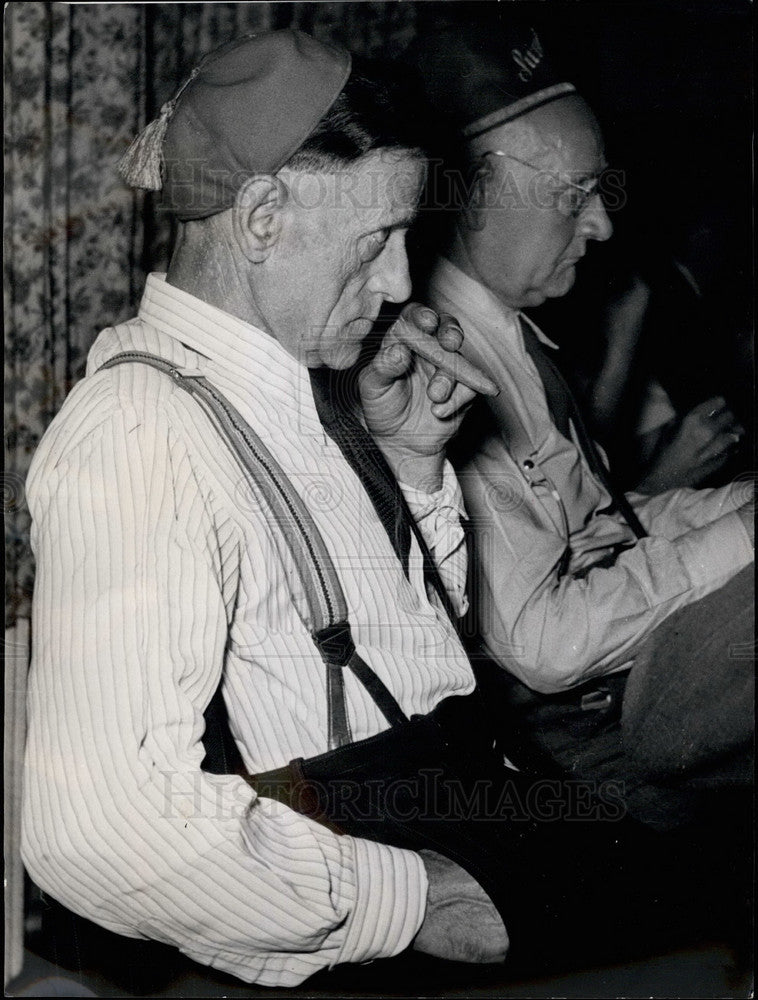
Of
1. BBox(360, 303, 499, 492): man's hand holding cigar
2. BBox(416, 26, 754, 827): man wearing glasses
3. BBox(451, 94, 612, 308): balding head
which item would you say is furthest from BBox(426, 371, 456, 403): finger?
BBox(451, 94, 612, 308): balding head

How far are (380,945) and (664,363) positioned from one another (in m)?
0.88

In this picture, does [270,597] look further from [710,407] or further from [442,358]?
[710,407]

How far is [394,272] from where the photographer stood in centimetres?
140

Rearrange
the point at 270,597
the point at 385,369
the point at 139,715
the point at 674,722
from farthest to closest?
the point at 674,722, the point at 385,369, the point at 270,597, the point at 139,715

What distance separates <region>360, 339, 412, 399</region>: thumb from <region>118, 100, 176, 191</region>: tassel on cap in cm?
33

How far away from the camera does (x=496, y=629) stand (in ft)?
5.22

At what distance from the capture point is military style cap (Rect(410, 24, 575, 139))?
1601mm

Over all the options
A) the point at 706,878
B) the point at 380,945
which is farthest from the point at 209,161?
the point at 706,878

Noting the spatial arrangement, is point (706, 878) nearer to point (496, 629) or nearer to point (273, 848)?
point (496, 629)

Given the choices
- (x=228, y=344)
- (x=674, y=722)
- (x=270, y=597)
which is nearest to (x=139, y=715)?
(x=270, y=597)

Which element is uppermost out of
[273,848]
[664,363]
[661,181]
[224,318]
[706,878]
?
[661,181]

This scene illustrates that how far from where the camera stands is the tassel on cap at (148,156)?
4.49ft

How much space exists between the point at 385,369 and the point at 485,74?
44 cm

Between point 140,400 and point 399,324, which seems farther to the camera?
point 399,324
